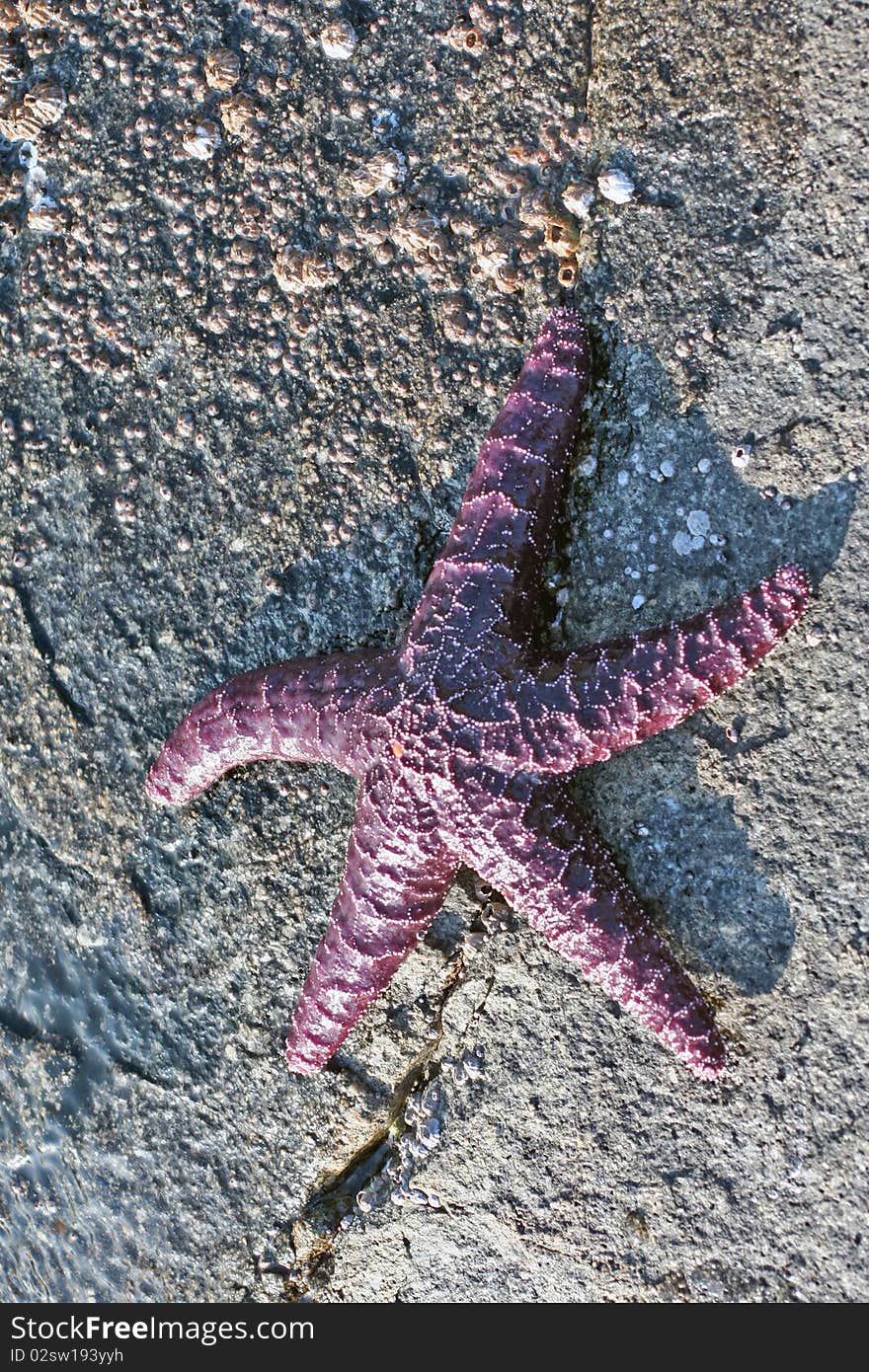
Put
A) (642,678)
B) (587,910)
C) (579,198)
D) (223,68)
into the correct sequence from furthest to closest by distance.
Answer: (223,68)
(579,198)
(587,910)
(642,678)

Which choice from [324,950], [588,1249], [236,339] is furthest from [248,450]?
[588,1249]

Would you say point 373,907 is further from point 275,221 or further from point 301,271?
point 275,221

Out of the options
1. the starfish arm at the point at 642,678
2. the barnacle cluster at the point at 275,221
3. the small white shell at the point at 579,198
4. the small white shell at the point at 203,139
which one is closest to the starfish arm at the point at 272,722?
the starfish arm at the point at 642,678

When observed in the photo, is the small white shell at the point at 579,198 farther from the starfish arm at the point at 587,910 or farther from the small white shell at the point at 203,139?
the starfish arm at the point at 587,910

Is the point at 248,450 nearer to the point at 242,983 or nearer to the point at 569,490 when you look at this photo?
the point at 569,490

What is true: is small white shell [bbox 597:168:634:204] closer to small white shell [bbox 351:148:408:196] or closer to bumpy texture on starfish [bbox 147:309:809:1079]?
bumpy texture on starfish [bbox 147:309:809:1079]

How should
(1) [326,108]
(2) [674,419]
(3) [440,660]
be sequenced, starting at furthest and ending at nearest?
1. (1) [326,108]
2. (2) [674,419]
3. (3) [440,660]

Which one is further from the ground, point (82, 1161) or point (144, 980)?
point (144, 980)

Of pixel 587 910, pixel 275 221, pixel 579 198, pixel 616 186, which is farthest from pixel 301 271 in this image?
pixel 587 910
